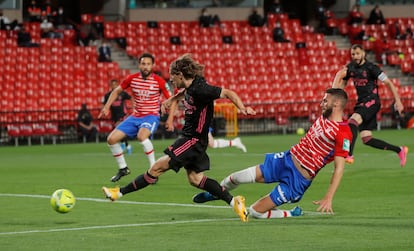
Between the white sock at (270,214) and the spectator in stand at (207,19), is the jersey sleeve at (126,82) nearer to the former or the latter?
the white sock at (270,214)

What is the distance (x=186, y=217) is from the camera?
1273 cm

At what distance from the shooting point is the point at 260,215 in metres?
12.2

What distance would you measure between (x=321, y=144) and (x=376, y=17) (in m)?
35.3

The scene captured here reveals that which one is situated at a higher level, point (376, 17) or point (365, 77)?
point (365, 77)

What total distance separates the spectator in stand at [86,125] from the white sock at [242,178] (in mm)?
21406

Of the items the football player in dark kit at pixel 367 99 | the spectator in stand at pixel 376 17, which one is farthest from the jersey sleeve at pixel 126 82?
the spectator in stand at pixel 376 17

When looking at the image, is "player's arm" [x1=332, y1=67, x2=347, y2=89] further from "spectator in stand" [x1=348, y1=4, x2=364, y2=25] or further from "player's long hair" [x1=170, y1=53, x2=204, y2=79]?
"spectator in stand" [x1=348, y1=4, x2=364, y2=25]

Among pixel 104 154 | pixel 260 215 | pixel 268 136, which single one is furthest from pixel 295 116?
pixel 260 215

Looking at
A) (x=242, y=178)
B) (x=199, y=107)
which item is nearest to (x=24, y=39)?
(x=199, y=107)

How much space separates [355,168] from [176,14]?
23989 millimetres

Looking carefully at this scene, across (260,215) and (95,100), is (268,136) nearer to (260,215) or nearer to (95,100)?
(95,100)

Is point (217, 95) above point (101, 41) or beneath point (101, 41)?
Answer: above

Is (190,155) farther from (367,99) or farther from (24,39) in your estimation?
(24,39)

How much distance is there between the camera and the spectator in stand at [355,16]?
152 ft
